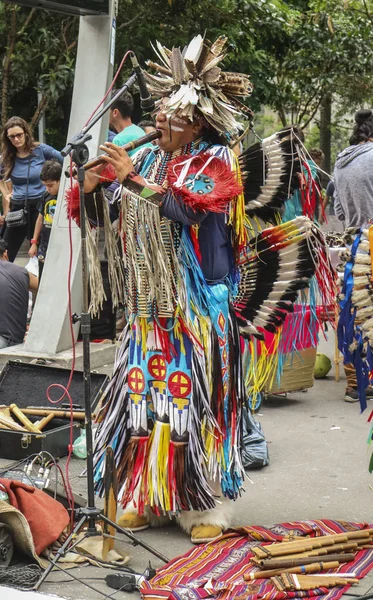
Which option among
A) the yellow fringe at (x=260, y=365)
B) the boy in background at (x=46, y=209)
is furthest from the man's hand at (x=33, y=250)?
the yellow fringe at (x=260, y=365)

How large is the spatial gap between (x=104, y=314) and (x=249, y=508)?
3744mm

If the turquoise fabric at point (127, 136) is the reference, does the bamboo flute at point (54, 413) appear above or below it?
below

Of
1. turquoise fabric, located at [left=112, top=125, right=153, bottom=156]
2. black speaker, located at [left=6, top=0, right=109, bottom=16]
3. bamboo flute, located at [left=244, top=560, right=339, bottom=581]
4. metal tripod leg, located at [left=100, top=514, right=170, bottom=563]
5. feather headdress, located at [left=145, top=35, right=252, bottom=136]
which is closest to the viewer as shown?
bamboo flute, located at [left=244, top=560, right=339, bottom=581]

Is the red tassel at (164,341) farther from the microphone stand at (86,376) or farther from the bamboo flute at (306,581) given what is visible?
the bamboo flute at (306,581)

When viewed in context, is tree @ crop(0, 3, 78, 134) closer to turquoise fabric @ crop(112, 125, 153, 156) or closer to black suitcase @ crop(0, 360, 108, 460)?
turquoise fabric @ crop(112, 125, 153, 156)

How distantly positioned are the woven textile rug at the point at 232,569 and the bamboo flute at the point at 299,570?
22 mm

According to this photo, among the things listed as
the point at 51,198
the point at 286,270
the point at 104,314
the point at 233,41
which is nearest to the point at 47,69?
the point at 233,41

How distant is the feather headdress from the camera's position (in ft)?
13.7

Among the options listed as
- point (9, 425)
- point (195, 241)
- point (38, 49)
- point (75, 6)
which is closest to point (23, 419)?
point (9, 425)

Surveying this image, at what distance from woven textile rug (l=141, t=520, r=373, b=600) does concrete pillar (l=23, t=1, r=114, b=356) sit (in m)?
3.48

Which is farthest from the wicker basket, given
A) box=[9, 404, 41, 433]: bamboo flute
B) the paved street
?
box=[9, 404, 41, 433]: bamboo flute

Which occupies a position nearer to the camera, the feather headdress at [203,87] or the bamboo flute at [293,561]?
the bamboo flute at [293,561]

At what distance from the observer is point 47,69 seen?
46.6 feet

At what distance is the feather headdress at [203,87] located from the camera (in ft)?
13.7
